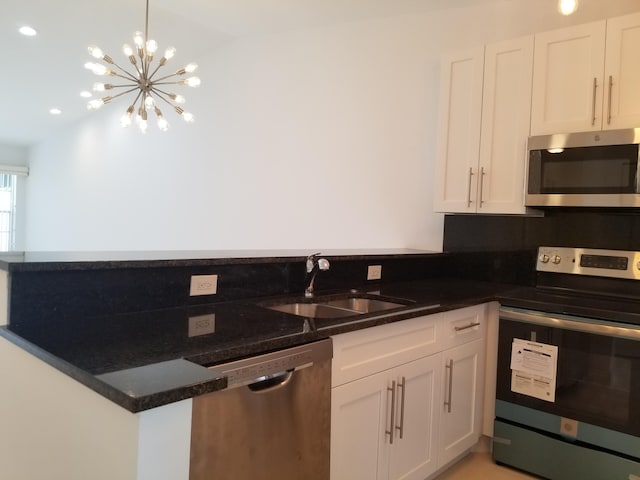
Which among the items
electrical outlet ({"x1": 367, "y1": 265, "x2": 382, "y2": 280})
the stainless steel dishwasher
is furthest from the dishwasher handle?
electrical outlet ({"x1": 367, "y1": 265, "x2": 382, "y2": 280})

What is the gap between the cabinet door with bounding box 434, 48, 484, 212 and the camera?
9.21 ft

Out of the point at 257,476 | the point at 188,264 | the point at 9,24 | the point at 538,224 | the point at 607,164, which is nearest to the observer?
the point at 257,476

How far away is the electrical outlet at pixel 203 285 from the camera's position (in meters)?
1.91

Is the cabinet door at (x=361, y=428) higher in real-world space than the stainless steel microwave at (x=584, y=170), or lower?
lower

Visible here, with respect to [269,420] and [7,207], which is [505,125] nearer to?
[269,420]

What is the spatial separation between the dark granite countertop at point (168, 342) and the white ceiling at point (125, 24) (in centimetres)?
239

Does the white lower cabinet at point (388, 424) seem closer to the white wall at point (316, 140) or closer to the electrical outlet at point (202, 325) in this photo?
the electrical outlet at point (202, 325)

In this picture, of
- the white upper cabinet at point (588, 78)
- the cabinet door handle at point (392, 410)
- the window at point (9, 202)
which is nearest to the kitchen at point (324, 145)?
the white upper cabinet at point (588, 78)

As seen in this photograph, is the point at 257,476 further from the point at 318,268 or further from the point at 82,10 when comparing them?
the point at 82,10

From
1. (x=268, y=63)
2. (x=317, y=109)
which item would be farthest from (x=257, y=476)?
(x=268, y=63)

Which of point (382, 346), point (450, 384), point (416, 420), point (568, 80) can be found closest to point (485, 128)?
point (568, 80)

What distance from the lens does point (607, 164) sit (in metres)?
2.32

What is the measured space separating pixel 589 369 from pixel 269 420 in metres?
1.58

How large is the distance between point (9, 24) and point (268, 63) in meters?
2.30
